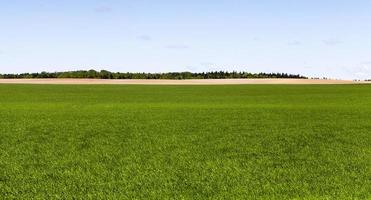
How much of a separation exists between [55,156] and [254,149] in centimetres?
343

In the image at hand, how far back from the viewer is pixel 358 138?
434 inches

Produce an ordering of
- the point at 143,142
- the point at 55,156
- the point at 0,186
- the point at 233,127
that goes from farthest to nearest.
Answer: the point at 233,127 < the point at 143,142 < the point at 55,156 < the point at 0,186

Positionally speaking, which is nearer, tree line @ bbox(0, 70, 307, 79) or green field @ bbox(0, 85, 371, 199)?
green field @ bbox(0, 85, 371, 199)

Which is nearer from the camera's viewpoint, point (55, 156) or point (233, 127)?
point (55, 156)

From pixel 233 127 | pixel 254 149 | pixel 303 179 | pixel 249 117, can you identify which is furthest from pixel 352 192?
pixel 249 117

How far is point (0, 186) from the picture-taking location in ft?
21.9

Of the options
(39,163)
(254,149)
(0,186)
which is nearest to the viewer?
(0,186)

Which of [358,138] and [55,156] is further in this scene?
[358,138]

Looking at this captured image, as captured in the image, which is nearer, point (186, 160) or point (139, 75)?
point (186, 160)

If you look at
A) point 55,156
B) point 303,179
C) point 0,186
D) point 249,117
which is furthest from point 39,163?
point 249,117

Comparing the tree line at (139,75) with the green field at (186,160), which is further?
the tree line at (139,75)

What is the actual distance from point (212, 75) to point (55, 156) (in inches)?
2681

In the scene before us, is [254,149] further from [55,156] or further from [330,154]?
[55,156]

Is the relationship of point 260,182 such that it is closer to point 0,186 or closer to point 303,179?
point 303,179
